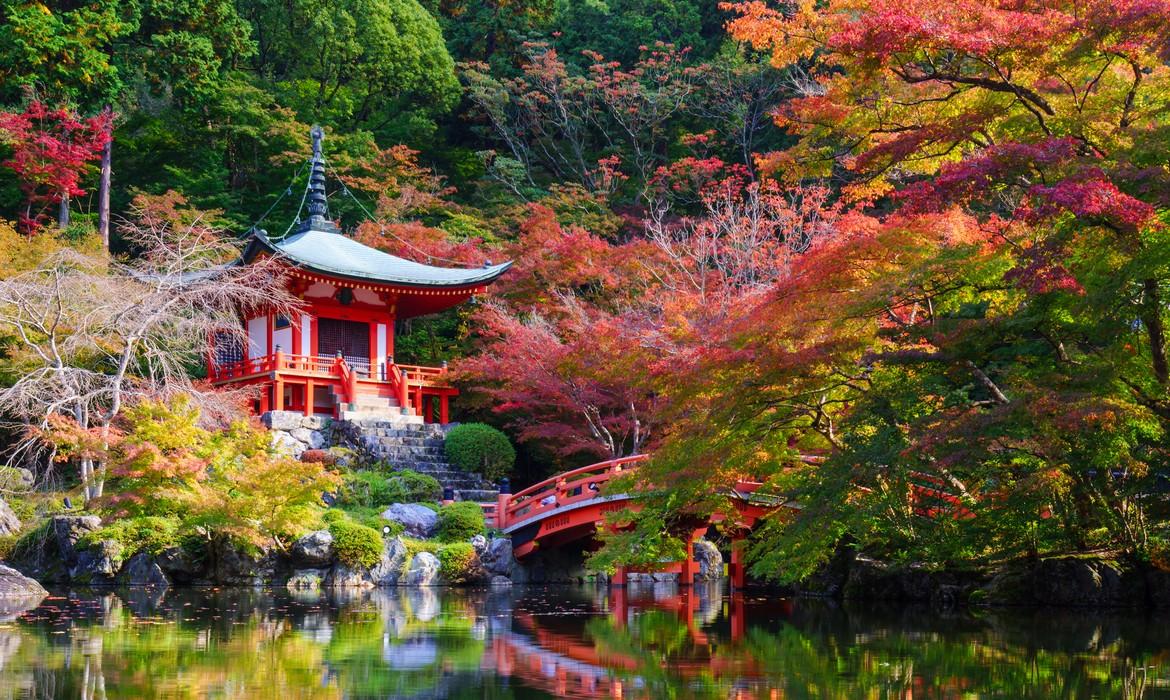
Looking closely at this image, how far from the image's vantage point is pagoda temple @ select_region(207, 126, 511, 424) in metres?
22.6

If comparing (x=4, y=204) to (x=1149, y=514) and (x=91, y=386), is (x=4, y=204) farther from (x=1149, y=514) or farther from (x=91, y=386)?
(x=1149, y=514)

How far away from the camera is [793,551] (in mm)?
12336

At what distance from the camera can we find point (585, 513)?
1783 centimetres

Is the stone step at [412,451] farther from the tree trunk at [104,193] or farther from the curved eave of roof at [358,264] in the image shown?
the tree trunk at [104,193]

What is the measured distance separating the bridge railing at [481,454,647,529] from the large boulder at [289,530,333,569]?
2.77 meters

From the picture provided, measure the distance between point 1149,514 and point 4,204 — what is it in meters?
25.3

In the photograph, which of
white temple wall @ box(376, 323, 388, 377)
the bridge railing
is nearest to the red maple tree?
white temple wall @ box(376, 323, 388, 377)

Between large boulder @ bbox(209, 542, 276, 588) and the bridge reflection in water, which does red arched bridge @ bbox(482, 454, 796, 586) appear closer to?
the bridge reflection in water

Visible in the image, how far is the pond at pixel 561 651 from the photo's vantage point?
298 inches

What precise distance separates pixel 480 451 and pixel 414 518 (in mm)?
3157

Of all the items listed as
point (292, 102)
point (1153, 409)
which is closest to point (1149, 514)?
→ point (1153, 409)

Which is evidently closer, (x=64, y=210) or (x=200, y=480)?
(x=200, y=480)

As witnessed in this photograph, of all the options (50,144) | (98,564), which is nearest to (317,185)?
(50,144)

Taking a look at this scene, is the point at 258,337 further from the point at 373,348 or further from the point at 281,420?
the point at 281,420
